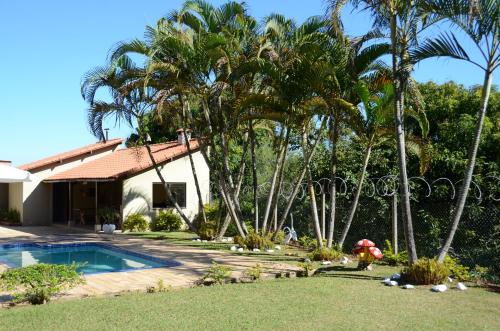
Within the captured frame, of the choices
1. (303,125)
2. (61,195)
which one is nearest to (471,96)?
(303,125)

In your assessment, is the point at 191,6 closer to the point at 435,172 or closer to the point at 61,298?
the point at 435,172

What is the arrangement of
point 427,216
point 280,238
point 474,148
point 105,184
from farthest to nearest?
point 105,184, point 280,238, point 427,216, point 474,148

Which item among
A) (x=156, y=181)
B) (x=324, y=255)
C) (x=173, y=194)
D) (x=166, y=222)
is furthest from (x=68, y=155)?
(x=324, y=255)

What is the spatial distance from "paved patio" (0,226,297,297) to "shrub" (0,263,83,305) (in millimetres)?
490

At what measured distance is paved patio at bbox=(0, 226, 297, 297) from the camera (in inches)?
359

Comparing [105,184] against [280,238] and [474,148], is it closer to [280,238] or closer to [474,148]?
[280,238]

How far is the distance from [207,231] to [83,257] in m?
4.16

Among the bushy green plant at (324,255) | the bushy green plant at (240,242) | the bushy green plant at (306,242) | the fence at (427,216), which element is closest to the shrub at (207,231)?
the bushy green plant at (240,242)

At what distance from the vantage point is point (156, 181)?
22.3m

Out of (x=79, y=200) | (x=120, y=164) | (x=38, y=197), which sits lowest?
(x=79, y=200)

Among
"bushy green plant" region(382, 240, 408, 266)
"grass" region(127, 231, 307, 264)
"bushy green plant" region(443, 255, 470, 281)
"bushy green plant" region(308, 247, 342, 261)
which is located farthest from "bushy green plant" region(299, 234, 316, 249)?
"bushy green plant" region(443, 255, 470, 281)

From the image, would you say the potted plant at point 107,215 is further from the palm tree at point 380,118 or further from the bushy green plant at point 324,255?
the palm tree at point 380,118

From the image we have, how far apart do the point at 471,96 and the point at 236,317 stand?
42.5 ft

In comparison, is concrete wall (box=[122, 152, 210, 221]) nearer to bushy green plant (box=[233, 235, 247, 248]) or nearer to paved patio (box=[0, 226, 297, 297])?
paved patio (box=[0, 226, 297, 297])
